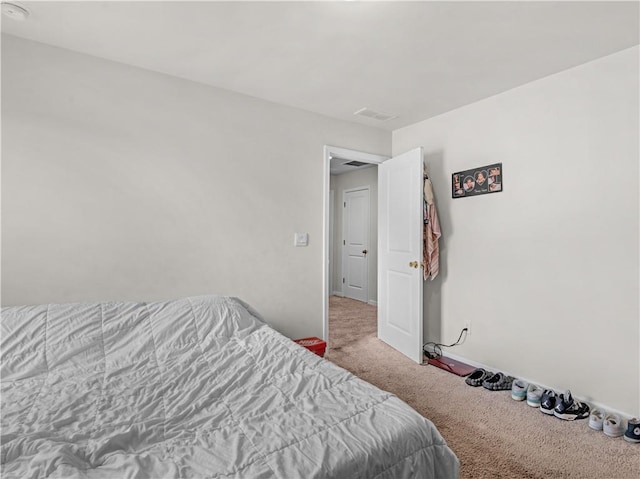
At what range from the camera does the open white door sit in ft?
11.1

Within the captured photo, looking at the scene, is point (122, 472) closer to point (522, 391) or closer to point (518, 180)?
point (522, 391)

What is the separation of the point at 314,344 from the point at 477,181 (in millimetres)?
2114

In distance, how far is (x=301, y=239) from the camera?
3.30 meters

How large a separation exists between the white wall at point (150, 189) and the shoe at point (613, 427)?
2222mm

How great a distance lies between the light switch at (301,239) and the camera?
3.27 metres

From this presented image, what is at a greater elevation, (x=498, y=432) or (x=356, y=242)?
(x=356, y=242)

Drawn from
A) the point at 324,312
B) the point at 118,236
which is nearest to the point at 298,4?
the point at 118,236

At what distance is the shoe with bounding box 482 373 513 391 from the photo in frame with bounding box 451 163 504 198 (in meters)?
1.59

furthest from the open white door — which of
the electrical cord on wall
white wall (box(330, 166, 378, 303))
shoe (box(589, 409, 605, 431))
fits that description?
white wall (box(330, 166, 378, 303))

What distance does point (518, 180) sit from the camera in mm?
2855

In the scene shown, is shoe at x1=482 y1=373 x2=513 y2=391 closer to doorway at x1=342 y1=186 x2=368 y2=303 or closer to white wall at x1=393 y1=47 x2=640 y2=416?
white wall at x1=393 y1=47 x2=640 y2=416

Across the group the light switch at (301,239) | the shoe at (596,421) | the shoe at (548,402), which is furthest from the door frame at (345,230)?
the shoe at (596,421)

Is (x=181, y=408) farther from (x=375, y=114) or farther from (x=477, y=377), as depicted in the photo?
(x=375, y=114)

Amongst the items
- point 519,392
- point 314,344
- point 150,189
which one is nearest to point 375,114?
point 150,189
